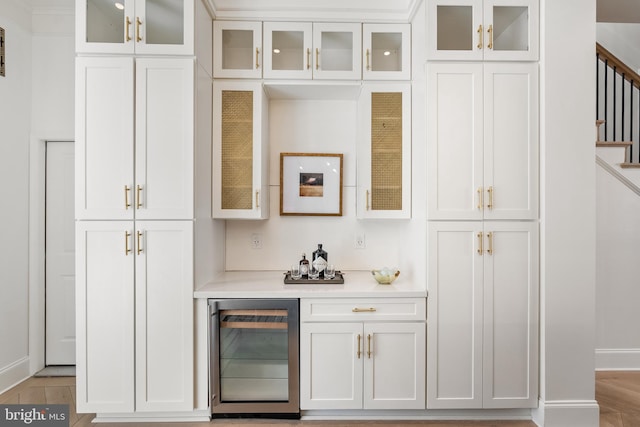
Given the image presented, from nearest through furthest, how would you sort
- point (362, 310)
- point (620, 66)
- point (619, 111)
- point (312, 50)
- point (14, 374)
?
point (362, 310), point (312, 50), point (14, 374), point (620, 66), point (619, 111)

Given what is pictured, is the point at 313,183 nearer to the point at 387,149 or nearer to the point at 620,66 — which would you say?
the point at 387,149

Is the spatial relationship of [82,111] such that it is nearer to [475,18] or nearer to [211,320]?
[211,320]

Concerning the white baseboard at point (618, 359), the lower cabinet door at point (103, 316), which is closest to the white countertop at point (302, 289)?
the lower cabinet door at point (103, 316)

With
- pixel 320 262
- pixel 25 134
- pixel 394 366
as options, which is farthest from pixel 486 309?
pixel 25 134

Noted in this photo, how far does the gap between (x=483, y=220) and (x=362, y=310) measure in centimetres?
97

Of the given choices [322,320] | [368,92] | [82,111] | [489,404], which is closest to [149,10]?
[82,111]

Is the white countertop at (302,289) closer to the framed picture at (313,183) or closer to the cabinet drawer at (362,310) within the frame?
the cabinet drawer at (362,310)

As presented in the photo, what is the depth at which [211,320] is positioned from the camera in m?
2.31

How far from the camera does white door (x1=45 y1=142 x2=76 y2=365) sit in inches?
123

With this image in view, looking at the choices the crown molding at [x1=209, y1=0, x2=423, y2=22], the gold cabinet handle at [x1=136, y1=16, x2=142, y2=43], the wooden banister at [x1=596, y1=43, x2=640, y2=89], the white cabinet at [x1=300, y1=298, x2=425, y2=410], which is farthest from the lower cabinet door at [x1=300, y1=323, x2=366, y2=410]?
the wooden banister at [x1=596, y1=43, x2=640, y2=89]

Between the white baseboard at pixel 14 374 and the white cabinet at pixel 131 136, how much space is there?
168 cm

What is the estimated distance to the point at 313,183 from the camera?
3.01 meters

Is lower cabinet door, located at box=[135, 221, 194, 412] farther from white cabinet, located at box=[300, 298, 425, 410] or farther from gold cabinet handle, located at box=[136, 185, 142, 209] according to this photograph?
white cabinet, located at box=[300, 298, 425, 410]

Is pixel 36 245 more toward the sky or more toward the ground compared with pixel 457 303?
more toward the sky
